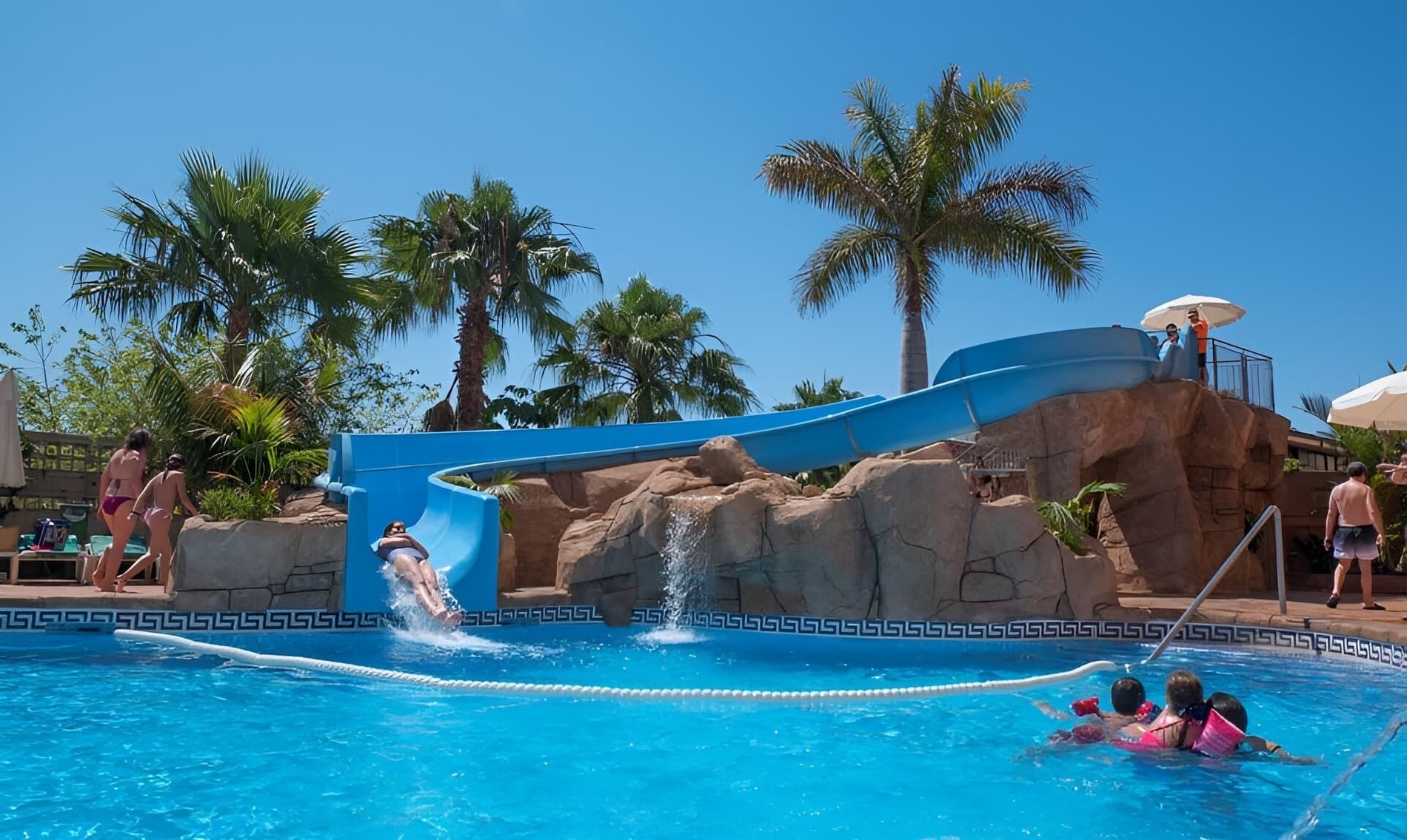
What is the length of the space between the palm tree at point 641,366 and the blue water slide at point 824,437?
572 cm

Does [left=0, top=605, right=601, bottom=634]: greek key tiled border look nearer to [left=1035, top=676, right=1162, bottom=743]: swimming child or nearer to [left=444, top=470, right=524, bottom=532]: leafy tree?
[left=444, top=470, right=524, bottom=532]: leafy tree

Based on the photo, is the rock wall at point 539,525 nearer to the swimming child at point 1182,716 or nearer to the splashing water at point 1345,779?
the swimming child at point 1182,716

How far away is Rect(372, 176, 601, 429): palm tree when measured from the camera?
1803 cm

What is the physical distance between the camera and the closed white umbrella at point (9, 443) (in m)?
11.9

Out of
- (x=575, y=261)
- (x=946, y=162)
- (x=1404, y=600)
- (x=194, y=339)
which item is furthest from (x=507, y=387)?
(x=1404, y=600)

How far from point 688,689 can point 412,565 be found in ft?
10.4

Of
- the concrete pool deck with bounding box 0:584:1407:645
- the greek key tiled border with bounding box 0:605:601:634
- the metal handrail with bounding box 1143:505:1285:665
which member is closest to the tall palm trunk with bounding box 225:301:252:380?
the concrete pool deck with bounding box 0:584:1407:645

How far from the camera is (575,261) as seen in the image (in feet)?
60.1

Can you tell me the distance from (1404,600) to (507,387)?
631 inches

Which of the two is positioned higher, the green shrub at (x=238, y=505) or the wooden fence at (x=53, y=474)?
the wooden fence at (x=53, y=474)

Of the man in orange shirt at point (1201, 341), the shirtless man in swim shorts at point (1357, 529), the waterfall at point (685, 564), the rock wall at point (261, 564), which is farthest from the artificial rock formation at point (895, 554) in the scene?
the man in orange shirt at point (1201, 341)

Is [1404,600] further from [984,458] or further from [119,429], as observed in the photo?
[119,429]

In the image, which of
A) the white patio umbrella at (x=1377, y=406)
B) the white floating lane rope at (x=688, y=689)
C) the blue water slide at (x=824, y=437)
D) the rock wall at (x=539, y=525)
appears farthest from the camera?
the blue water slide at (x=824, y=437)

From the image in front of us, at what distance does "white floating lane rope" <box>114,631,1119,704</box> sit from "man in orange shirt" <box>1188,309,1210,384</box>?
7495mm
